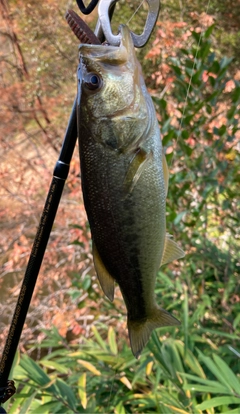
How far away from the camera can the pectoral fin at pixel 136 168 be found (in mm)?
693

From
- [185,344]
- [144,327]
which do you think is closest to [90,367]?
[185,344]

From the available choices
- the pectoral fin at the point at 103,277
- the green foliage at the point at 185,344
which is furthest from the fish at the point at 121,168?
the green foliage at the point at 185,344

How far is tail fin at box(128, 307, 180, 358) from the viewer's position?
2.46ft

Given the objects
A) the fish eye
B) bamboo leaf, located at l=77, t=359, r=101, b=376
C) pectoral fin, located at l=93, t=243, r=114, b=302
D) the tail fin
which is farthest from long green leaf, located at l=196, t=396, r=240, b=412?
the fish eye

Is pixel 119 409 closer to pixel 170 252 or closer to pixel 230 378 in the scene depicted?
pixel 230 378

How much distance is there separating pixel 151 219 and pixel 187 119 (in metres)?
1.06

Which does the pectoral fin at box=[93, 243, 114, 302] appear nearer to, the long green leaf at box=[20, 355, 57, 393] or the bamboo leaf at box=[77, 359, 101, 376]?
the long green leaf at box=[20, 355, 57, 393]

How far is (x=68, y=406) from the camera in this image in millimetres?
1686

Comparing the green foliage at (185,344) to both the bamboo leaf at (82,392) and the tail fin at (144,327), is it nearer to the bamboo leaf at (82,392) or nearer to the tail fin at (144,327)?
the bamboo leaf at (82,392)

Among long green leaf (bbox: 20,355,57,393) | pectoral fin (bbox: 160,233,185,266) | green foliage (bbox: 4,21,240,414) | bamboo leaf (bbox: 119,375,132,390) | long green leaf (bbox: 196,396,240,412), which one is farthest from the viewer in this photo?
bamboo leaf (bbox: 119,375,132,390)

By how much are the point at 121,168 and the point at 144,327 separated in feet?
1.04

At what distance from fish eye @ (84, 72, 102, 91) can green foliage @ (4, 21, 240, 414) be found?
80 cm

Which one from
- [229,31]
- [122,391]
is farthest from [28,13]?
[122,391]

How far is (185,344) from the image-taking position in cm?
183
